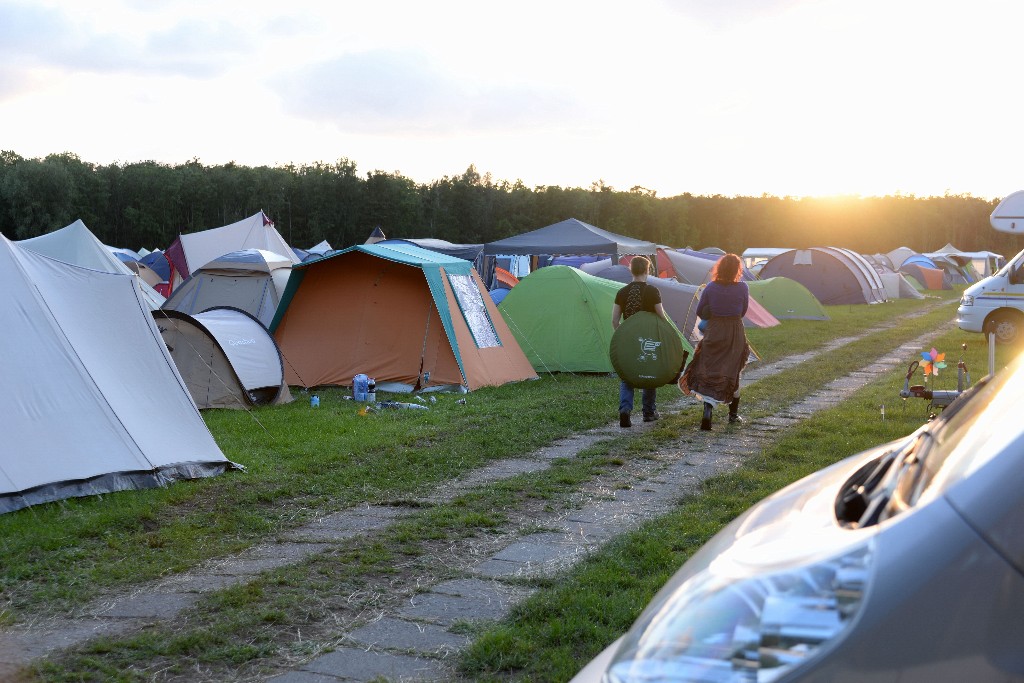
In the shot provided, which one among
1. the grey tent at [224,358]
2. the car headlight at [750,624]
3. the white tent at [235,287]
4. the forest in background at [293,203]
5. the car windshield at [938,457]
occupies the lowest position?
the grey tent at [224,358]

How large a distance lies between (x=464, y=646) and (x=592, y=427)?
18.2ft

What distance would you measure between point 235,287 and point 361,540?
413 inches

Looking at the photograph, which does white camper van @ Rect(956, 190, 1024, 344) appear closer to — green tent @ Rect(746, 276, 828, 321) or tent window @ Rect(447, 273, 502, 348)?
green tent @ Rect(746, 276, 828, 321)

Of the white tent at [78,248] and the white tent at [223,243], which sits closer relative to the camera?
the white tent at [78,248]

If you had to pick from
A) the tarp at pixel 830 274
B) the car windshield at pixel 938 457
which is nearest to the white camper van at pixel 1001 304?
the tarp at pixel 830 274

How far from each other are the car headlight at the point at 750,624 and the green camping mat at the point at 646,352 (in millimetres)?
7545

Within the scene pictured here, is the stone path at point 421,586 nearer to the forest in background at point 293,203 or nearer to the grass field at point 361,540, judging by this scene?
the grass field at point 361,540

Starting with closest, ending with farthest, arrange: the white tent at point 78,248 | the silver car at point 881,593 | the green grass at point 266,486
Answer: the silver car at point 881,593 → the green grass at point 266,486 → the white tent at point 78,248

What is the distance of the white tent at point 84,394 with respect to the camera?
250 inches

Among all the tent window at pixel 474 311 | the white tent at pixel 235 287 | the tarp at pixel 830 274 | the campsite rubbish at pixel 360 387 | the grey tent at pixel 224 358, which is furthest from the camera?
the tarp at pixel 830 274

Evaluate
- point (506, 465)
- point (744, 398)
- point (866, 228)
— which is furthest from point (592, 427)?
point (866, 228)

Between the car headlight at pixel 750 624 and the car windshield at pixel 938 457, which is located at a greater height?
the car windshield at pixel 938 457

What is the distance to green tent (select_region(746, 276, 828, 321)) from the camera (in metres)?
25.8

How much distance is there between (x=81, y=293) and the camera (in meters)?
7.30
